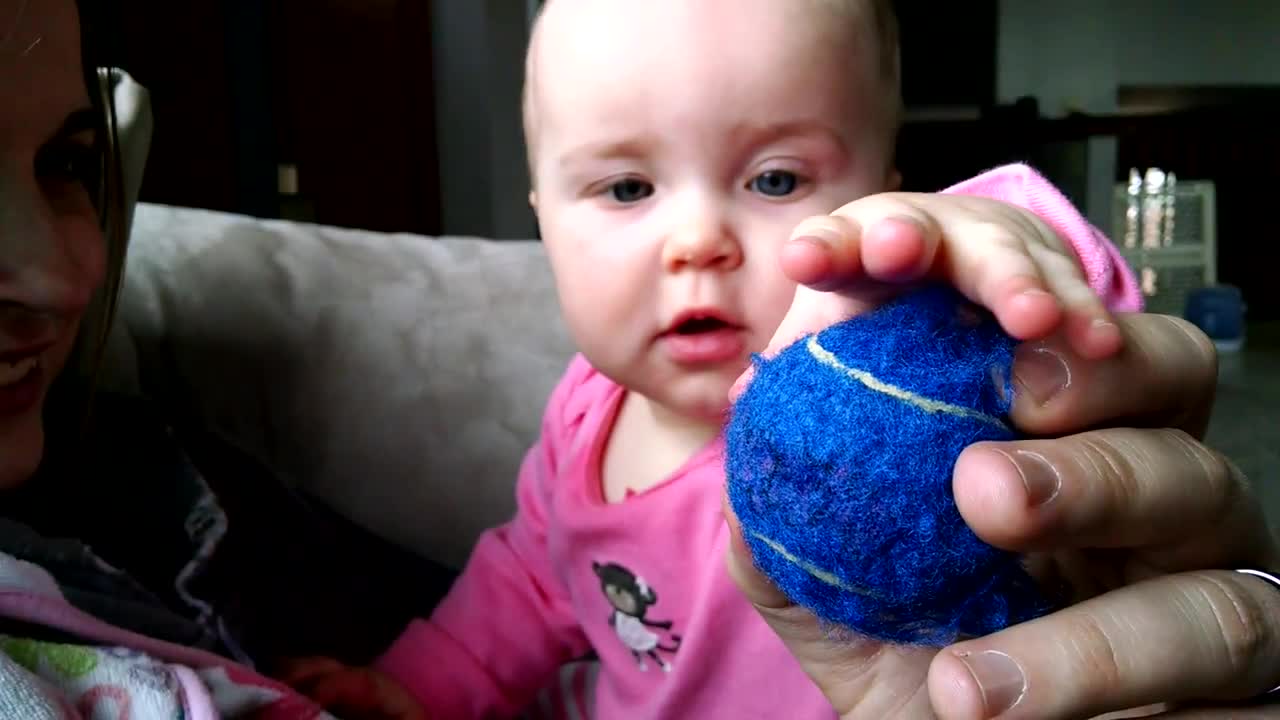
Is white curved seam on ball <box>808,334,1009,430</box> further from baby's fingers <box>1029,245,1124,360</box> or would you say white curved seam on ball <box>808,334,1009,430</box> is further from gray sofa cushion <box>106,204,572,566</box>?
gray sofa cushion <box>106,204,572,566</box>

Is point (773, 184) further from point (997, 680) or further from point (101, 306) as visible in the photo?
point (101, 306)

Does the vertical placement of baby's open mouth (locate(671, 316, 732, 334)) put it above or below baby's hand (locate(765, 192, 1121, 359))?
below

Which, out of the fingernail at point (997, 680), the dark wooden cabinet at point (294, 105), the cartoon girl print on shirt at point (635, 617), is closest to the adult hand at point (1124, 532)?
the fingernail at point (997, 680)

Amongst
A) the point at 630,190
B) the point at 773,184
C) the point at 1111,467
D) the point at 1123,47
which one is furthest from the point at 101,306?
the point at 1123,47

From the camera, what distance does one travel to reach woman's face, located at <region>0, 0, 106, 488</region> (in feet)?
2.29

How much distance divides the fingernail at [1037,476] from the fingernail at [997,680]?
3.4 inches

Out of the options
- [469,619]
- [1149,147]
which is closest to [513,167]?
[469,619]

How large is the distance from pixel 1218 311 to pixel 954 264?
469 centimetres

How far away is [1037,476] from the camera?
44 centimetres

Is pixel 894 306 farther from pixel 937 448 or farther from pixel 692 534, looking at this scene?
pixel 692 534

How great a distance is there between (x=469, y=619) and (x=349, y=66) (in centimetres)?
311

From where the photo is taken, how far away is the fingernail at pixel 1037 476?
1.41 ft

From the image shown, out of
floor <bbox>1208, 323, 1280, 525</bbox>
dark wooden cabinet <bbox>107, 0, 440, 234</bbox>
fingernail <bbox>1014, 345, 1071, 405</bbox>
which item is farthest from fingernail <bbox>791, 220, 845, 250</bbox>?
dark wooden cabinet <bbox>107, 0, 440, 234</bbox>

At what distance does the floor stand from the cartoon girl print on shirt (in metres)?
1.60
